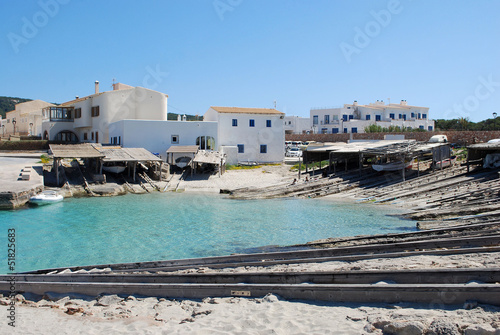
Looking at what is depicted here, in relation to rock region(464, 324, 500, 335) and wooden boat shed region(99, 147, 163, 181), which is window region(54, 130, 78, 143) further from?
rock region(464, 324, 500, 335)

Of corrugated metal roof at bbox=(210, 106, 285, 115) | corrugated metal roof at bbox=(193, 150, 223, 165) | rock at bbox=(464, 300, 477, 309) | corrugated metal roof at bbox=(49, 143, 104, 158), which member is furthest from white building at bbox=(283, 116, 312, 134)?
rock at bbox=(464, 300, 477, 309)

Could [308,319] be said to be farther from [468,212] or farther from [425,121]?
[425,121]

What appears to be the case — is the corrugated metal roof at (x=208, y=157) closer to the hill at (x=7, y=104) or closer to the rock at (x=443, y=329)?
the rock at (x=443, y=329)

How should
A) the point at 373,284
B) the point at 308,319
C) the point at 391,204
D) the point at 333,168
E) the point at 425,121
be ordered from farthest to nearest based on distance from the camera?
the point at 425,121 → the point at 333,168 → the point at 391,204 → the point at 373,284 → the point at 308,319

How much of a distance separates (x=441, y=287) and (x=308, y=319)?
7.42 ft

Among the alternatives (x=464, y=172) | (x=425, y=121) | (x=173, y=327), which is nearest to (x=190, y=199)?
(x=464, y=172)

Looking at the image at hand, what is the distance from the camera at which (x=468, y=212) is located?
19.0 m

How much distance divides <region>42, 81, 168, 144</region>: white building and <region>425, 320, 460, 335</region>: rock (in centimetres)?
4382

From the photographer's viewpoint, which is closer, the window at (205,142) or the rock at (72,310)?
the rock at (72,310)

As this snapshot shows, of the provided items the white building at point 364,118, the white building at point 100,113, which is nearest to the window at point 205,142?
the white building at point 100,113

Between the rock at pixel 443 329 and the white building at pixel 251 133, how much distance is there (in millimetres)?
40233

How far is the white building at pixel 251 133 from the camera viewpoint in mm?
46688

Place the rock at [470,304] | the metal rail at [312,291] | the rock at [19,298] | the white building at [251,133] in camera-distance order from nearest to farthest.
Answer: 1. the rock at [470,304]
2. the metal rail at [312,291]
3. the rock at [19,298]
4. the white building at [251,133]

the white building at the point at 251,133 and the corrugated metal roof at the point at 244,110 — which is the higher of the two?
the corrugated metal roof at the point at 244,110
